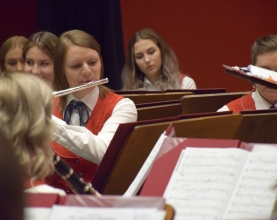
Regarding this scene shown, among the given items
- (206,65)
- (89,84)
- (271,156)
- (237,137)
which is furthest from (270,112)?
(206,65)

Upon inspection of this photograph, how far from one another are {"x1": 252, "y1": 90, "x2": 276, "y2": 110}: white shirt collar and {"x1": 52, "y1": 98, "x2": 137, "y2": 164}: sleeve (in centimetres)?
50

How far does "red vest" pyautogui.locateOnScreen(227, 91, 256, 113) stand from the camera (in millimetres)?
2206

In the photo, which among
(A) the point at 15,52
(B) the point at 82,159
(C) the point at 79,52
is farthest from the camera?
(A) the point at 15,52

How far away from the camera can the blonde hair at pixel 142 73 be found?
3.30m

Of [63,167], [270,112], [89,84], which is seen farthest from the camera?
[89,84]

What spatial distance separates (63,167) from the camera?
1.30 meters

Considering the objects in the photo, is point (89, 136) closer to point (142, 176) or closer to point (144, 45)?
point (142, 176)

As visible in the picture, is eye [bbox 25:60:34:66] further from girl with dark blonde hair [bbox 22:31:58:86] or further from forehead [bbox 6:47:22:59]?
forehead [bbox 6:47:22:59]

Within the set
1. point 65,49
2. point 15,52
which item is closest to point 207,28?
point 15,52

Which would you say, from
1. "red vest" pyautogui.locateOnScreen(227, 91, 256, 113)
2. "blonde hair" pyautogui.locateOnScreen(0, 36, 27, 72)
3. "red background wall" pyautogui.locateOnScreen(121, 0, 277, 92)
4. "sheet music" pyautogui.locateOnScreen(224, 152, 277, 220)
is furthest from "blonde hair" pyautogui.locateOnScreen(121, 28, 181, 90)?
"sheet music" pyautogui.locateOnScreen(224, 152, 277, 220)

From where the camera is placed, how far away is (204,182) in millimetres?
1343

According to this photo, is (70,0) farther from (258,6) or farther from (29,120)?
(29,120)

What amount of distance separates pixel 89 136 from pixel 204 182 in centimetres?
68

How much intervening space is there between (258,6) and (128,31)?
0.90m
